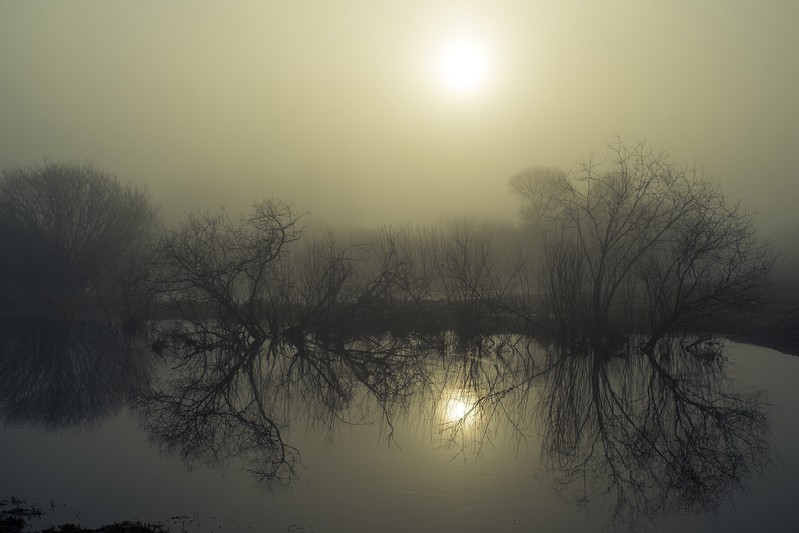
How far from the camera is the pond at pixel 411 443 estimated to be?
616 centimetres

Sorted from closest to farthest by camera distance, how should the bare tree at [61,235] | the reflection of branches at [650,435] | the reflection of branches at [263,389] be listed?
the reflection of branches at [650,435] → the reflection of branches at [263,389] → the bare tree at [61,235]

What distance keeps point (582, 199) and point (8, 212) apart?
32.3 metres

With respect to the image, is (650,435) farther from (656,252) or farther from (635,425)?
(656,252)

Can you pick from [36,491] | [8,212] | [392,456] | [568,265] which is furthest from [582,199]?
[8,212]

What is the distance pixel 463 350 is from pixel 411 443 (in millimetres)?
8778

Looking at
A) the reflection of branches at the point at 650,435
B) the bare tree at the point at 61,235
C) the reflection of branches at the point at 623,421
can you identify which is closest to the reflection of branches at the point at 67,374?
the reflection of branches at the point at 623,421

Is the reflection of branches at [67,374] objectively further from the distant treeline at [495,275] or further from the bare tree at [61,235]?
the bare tree at [61,235]

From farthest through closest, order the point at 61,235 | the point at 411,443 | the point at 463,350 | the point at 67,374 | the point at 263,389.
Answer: the point at 61,235 → the point at 463,350 → the point at 67,374 → the point at 263,389 → the point at 411,443

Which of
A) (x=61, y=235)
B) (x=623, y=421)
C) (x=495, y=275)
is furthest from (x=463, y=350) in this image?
(x=61, y=235)

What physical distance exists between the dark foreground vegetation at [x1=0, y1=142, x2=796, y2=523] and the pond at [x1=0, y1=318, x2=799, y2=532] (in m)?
0.07

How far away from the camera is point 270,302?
18.9m

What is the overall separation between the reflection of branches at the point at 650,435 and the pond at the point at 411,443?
0.12 feet

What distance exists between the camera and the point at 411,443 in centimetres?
869

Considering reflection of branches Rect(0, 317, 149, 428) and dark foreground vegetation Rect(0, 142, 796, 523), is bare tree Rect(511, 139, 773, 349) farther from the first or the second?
reflection of branches Rect(0, 317, 149, 428)
